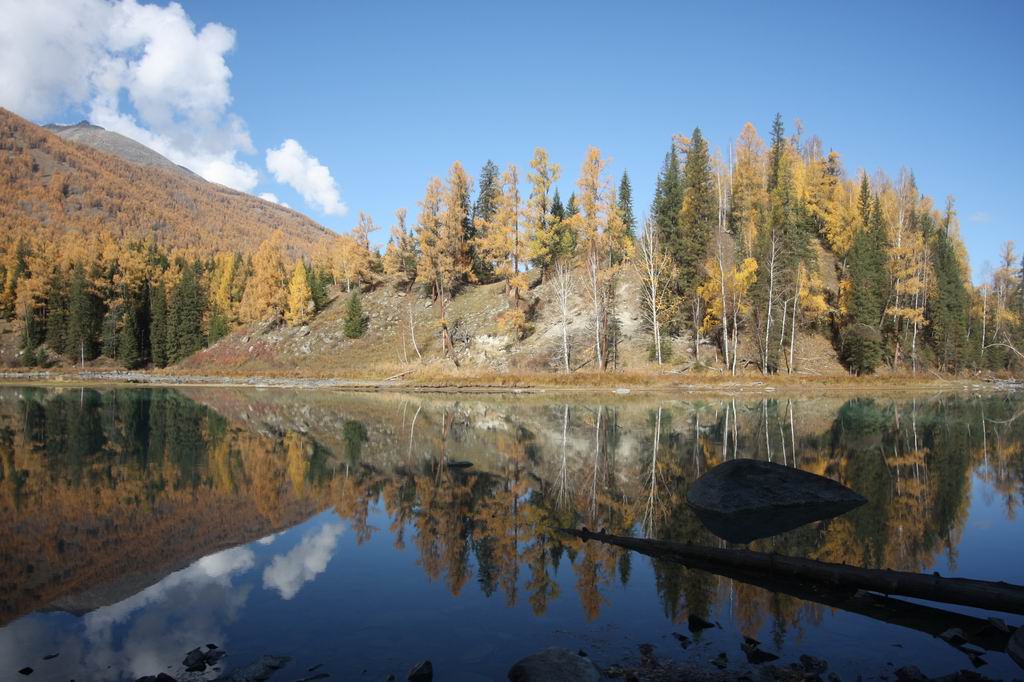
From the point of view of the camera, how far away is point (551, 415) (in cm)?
3053

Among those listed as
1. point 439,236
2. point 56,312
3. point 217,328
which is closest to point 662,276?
point 439,236

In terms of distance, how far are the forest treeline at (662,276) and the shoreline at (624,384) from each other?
2798 mm

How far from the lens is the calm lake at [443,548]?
677 cm

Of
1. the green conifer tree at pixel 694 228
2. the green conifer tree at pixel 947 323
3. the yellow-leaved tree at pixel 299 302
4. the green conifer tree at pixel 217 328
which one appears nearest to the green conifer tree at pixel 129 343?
the green conifer tree at pixel 217 328

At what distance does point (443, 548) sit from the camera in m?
10.4

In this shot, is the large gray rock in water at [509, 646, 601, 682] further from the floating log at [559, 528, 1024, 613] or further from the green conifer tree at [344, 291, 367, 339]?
the green conifer tree at [344, 291, 367, 339]

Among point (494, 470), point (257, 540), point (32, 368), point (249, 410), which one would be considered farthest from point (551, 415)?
point (32, 368)

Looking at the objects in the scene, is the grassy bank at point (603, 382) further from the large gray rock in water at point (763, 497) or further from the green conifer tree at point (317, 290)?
the large gray rock in water at point (763, 497)

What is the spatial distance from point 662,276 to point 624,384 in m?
14.4

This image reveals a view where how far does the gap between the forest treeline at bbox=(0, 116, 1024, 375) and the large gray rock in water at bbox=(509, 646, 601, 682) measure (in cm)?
4339

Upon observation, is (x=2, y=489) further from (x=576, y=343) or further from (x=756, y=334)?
(x=756, y=334)

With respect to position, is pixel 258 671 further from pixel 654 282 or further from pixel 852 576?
pixel 654 282

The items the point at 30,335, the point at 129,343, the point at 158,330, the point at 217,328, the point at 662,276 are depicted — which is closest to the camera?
the point at 662,276

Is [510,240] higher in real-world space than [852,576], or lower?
higher
